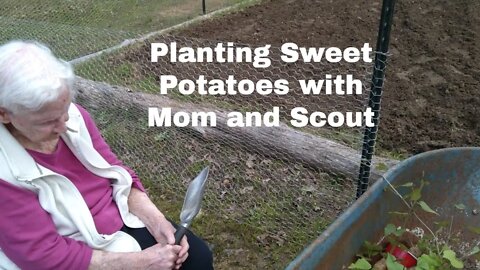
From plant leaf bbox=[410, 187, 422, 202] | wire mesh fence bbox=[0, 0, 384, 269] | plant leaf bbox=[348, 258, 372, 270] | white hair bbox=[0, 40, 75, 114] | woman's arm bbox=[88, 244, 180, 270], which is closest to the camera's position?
white hair bbox=[0, 40, 75, 114]

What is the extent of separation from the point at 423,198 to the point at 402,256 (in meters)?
0.27

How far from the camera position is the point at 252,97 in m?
3.95

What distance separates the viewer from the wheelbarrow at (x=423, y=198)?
1548 mm

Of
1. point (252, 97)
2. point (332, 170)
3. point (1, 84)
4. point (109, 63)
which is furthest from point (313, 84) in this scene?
point (1, 84)

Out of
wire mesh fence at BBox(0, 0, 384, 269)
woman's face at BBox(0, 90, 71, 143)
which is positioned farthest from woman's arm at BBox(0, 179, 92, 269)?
wire mesh fence at BBox(0, 0, 384, 269)

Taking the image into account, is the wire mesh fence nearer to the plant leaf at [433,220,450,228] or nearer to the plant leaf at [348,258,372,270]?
the plant leaf at [433,220,450,228]

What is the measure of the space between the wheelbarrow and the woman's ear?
93 cm

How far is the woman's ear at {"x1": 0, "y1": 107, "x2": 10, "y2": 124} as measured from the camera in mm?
1457

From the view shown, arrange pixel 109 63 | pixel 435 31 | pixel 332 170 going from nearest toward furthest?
pixel 332 170 → pixel 109 63 → pixel 435 31

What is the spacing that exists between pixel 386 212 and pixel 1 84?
123 centimetres

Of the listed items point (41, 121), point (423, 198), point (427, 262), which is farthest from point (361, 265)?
point (41, 121)

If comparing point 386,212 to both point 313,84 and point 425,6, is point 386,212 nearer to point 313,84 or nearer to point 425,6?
point 313,84

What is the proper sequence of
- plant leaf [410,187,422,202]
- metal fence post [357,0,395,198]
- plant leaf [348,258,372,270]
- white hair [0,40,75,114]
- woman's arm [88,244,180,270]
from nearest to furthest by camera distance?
white hair [0,40,75,114], plant leaf [348,258,372,270], woman's arm [88,244,180,270], plant leaf [410,187,422,202], metal fence post [357,0,395,198]

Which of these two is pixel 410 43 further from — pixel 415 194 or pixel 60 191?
pixel 60 191
